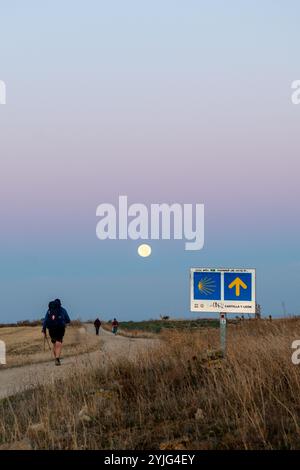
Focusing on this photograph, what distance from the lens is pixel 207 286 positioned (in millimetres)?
12719

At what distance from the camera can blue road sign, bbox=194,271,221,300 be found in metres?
12.7

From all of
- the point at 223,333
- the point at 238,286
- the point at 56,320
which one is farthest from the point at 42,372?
the point at 238,286

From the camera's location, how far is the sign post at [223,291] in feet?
41.4

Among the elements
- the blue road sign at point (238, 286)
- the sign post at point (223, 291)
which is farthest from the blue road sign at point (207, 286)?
the blue road sign at point (238, 286)

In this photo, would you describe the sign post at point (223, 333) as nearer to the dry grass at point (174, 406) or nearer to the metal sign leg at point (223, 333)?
the metal sign leg at point (223, 333)

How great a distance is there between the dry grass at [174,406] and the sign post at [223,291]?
827mm

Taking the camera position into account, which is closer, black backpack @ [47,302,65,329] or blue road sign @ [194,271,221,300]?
blue road sign @ [194,271,221,300]

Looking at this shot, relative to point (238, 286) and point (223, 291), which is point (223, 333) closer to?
point (223, 291)

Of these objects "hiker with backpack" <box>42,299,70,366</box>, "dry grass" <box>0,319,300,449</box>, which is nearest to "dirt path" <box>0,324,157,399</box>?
"hiker with backpack" <box>42,299,70,366</box>

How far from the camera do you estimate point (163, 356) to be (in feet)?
43.0

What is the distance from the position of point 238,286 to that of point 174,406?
425 cm

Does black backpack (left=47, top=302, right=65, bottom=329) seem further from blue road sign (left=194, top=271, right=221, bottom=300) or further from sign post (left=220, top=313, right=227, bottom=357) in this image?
sign post (left=220, top=313, right=227, bottom=357)
